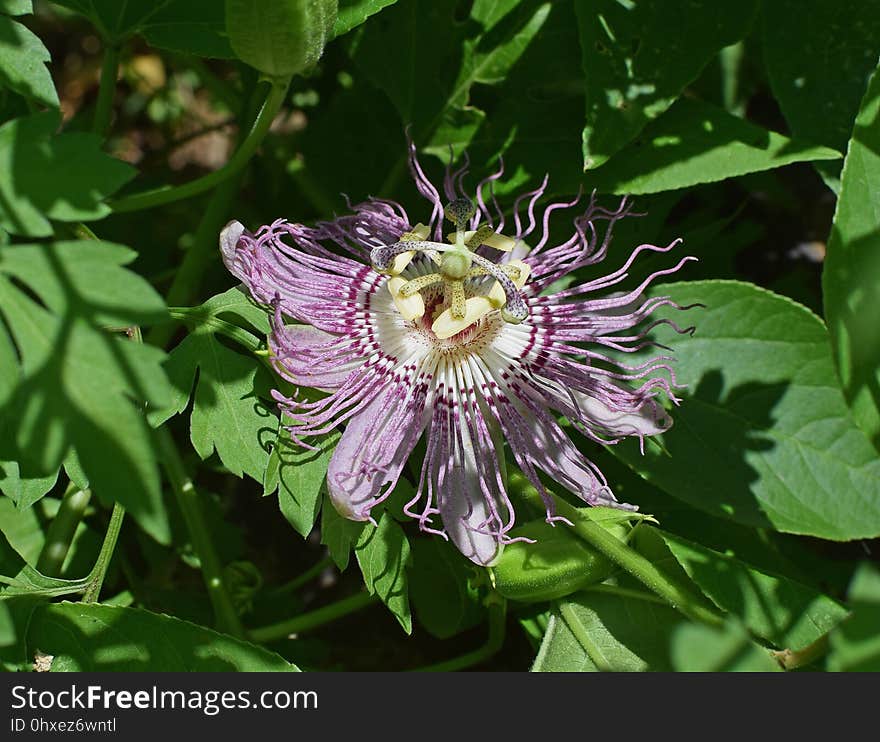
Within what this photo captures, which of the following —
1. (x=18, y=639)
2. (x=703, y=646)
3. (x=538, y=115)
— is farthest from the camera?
(x=538, y=115)

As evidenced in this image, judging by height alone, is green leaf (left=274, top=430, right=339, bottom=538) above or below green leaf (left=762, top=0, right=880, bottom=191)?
below

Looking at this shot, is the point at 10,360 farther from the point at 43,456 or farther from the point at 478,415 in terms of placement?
the point at 478,415

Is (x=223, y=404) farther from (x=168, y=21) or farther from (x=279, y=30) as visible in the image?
(x=168, y=21)

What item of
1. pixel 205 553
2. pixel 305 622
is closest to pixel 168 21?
pixel 205 553

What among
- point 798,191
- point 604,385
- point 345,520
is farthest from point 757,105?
point 345,520

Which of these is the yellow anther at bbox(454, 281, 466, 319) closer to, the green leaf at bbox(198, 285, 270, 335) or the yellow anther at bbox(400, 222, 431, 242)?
the yellow anther at bbox(400, 222, 431, 242)

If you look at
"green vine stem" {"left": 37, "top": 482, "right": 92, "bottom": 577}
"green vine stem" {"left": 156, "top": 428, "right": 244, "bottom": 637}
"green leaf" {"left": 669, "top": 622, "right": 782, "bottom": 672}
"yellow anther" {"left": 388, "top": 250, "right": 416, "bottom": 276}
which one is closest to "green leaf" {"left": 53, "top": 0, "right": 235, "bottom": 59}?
"yellow anther" {"left": 388, "top": 250, "right": 416, "bottom": 276}

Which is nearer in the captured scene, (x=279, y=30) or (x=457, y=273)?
(x=279, y=30)
